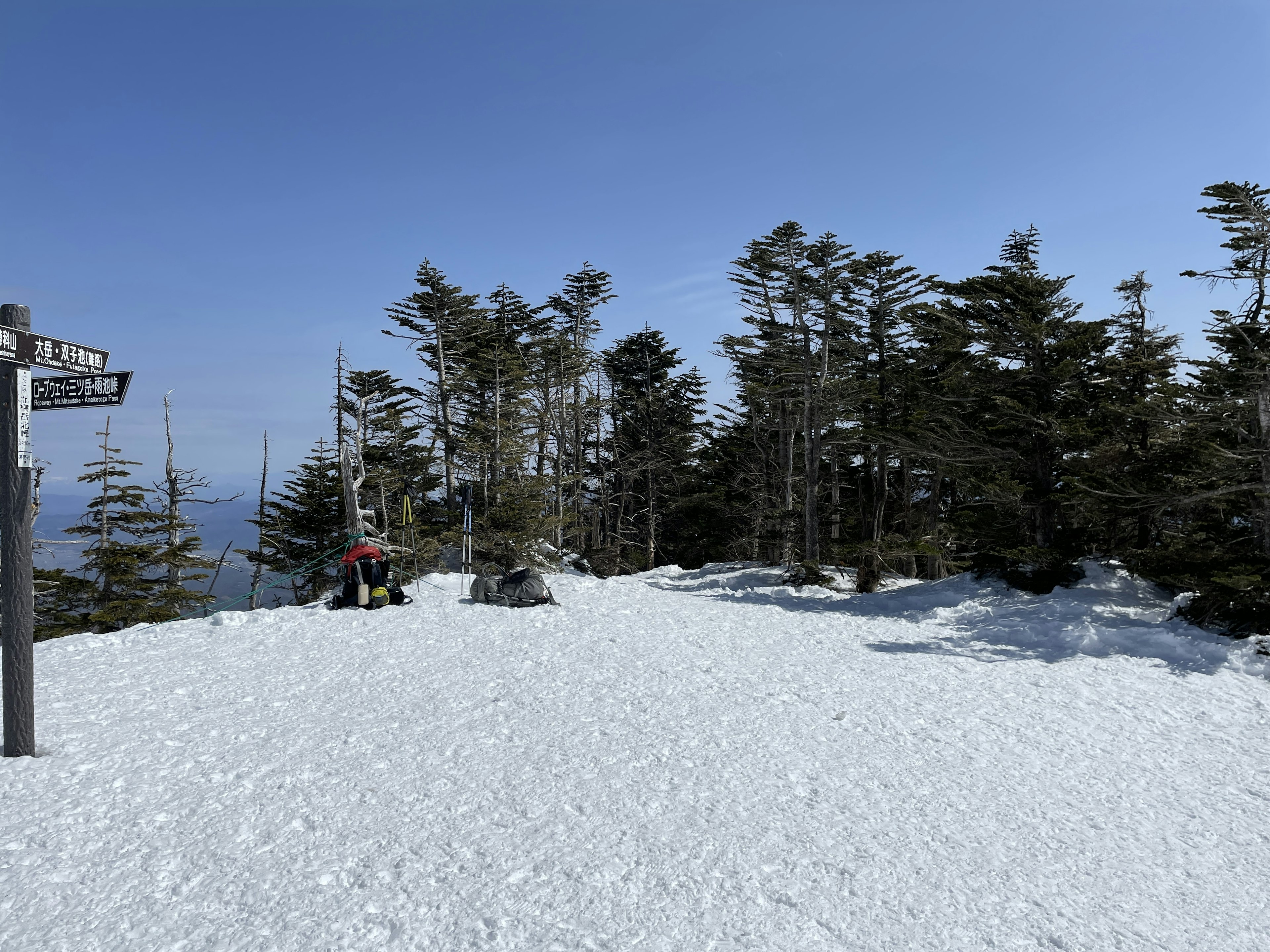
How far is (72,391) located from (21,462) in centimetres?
76

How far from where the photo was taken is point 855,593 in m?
17.7

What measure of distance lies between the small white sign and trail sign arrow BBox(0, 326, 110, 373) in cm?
21

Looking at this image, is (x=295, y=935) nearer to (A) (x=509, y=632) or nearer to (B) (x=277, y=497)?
(A) (x=509, y=632)

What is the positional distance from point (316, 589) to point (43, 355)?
82.3ft

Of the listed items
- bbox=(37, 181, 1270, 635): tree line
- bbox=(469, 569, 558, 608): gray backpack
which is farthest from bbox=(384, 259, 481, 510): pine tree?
bbox=(469, 569, 558, 608): gray backpack

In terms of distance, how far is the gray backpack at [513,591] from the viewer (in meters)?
13.5

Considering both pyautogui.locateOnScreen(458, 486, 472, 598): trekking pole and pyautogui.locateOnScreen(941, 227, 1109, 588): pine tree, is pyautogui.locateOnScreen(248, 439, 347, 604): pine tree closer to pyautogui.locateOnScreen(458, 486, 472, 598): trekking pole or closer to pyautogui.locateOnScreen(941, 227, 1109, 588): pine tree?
pyautogui.locateOnScreen(458, 486, 472, 598): trekking pole

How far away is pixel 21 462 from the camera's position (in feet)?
20.4

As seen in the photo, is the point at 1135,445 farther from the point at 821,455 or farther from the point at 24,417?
the point at 24,417

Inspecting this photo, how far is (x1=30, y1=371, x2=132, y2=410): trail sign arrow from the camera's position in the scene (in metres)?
6.30

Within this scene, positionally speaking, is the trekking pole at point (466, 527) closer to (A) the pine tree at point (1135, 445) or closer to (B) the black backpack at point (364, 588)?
(B) the black backpack at point (364, 588)

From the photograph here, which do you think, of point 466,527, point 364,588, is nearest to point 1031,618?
point 466,527

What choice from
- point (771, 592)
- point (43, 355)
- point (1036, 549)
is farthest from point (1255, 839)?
point (771, 592)

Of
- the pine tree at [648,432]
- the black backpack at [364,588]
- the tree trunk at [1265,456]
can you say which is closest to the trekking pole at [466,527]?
the black backpack at [364,588]
